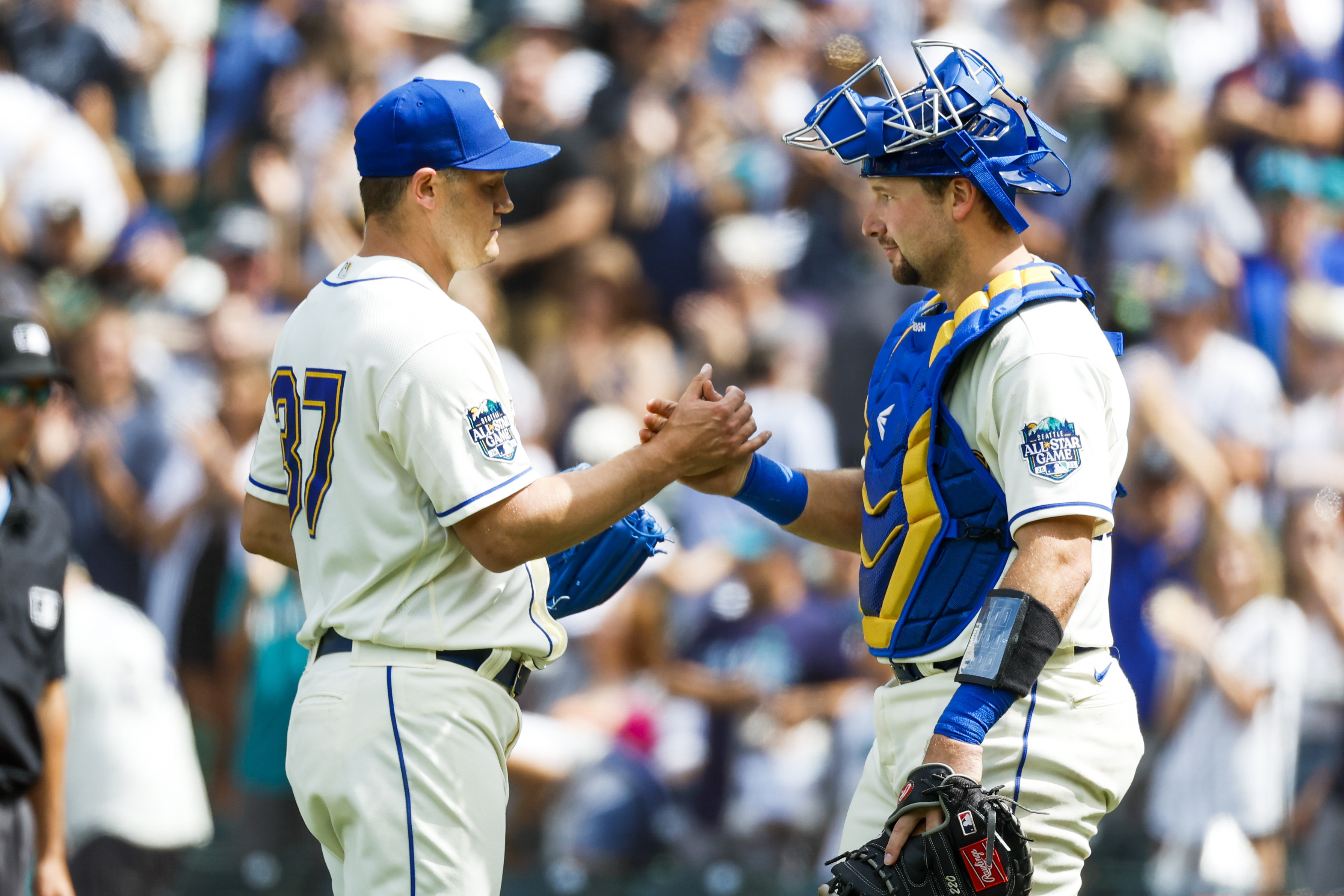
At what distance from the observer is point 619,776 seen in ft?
21.4

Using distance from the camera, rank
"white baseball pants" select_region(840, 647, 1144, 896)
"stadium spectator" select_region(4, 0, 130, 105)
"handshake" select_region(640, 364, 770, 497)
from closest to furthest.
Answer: "white baseball pants" select_region(840, 647, 1144, 896)
"handshake" select_region(640, 364, 770, 497)
"stadium spectator" select_region(4, 0, 130, 105)

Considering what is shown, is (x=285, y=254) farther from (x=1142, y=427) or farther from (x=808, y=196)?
(x=1142, y=427)

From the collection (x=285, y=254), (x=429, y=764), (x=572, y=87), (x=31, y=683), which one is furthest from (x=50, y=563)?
(x=572, y=87)

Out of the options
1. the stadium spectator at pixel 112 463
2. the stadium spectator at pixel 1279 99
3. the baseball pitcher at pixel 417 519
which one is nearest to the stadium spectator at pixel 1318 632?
the stadium spectator at pixel 1279 99

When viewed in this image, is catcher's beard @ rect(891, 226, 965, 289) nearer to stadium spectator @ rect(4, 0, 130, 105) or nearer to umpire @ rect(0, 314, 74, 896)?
umpire @ rect(0, 314, 74, 896)

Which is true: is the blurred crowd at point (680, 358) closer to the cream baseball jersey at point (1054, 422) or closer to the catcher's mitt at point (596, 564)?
the catcher's mitt at point (596, 564)

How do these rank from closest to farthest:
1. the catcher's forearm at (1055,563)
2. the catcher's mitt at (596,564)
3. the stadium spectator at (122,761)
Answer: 1. the catcher's forearm at (1055,563)
2. the catcher's mitt at (596,564)
3. the stadium spectator at (122,761)

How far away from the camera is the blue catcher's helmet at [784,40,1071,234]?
3.11 metres

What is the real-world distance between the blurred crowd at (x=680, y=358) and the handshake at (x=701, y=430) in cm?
322

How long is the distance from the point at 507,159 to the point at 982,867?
1757 millimetres

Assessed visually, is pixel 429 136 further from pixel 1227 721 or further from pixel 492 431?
pixel 1227 721

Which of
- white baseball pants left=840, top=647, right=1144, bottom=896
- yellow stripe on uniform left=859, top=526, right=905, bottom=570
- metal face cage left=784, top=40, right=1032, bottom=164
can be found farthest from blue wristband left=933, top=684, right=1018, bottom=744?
metal face cage left=784, top=40, right=1032, bottom=164

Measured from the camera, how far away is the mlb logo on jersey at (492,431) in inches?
116

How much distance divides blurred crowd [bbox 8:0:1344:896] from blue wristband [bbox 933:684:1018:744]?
367 cm
